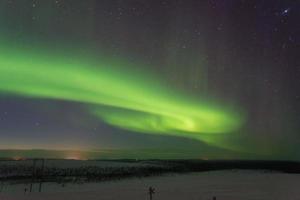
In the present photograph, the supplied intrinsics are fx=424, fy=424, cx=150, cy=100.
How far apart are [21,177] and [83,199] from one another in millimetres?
31191

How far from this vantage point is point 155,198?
1594 inches

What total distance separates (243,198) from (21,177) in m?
39.1

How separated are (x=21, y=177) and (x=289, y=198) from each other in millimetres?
43281

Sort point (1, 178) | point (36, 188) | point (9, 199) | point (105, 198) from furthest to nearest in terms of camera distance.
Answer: point (1, 178) → point (36, 188) → point (105, 198) → point (9, 199)

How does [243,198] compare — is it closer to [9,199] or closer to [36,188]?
[9,199]

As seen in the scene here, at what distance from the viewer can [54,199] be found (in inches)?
1508

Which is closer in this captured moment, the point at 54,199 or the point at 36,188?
the point at 54,199

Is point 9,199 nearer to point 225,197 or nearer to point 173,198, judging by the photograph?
point 173,198

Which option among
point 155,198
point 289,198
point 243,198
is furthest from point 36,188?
point 289,198

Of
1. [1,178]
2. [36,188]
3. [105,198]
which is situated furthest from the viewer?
[1,178]

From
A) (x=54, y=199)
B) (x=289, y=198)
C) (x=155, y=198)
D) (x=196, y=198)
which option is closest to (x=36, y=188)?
(x=54, y=199)

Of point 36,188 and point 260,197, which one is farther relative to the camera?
point 36,188

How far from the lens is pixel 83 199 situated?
39.0m

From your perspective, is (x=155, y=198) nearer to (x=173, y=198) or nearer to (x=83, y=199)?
(x=173, y=198)
